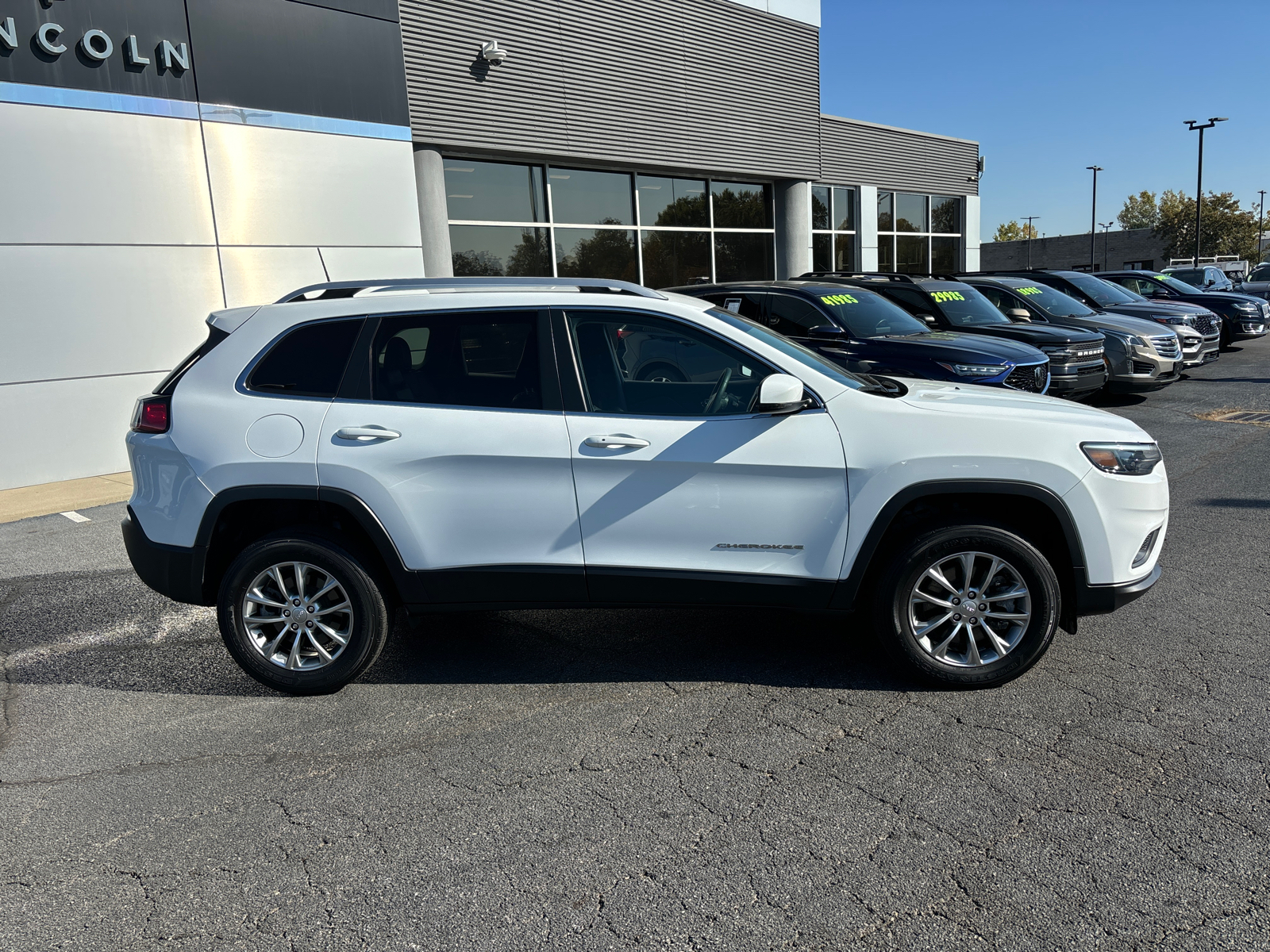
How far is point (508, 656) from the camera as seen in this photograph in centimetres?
465

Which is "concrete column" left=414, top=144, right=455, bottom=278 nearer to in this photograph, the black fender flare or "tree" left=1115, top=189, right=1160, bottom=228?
the black fender flare

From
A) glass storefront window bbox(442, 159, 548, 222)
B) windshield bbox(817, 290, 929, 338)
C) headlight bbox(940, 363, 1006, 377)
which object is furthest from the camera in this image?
glass storefront window bbox(442, 159, 548, 222)

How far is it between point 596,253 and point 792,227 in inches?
240

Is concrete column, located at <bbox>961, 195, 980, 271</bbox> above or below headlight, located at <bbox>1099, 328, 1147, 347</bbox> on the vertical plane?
above

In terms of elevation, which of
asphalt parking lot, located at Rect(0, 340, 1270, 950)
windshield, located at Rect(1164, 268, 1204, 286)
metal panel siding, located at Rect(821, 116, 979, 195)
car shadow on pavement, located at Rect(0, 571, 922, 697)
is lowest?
asphalt parking lot, located at Rect(0, 340, 1270, 950)

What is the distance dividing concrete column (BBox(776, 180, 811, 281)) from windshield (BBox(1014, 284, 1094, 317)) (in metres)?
7.58

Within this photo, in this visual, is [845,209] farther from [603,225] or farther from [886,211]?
[603,225]

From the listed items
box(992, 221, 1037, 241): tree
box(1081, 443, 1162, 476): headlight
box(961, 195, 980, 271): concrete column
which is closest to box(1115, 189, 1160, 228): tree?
box(992, 221, 1037, 241): tree

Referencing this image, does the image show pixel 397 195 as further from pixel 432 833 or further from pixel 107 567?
pixel 432 833

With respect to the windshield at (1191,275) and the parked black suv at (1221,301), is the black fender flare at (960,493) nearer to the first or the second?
the parked black suv at (1221,301)

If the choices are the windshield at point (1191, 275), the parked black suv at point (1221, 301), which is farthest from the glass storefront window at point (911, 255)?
the parked black suv at point (1221, 301)

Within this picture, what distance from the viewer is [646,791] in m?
3.35

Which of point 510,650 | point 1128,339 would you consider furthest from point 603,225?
point 510,650

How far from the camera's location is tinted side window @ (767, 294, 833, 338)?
957 cm
